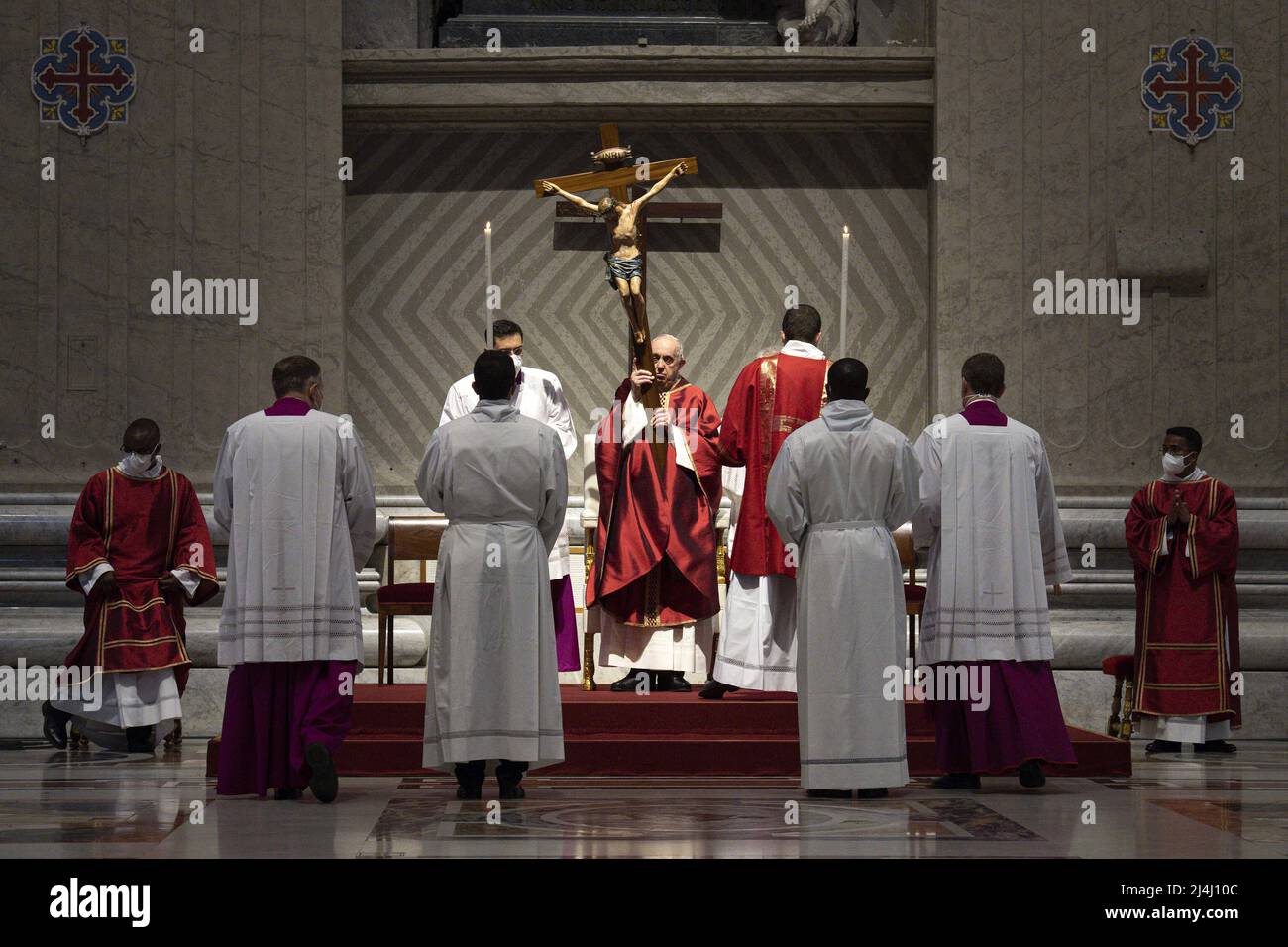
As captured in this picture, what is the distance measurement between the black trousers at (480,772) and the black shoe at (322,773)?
45cm

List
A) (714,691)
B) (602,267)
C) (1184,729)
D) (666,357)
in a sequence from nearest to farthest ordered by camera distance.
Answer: (714,691), (666,357), (1184,729), (602,267)

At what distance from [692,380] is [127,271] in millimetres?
3318

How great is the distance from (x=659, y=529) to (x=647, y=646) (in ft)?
1.79

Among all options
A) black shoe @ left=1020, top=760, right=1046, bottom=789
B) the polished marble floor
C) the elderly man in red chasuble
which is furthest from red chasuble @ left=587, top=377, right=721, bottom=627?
black shoe @ left=1020, top=760, right=1046, bottom=789

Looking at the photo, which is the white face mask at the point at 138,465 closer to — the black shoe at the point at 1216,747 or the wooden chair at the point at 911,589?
the wooden chair at the point at 911,589

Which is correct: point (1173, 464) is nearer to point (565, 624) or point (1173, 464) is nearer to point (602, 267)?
point (565, 624)

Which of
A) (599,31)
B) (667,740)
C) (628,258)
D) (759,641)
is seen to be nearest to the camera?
(667,740)

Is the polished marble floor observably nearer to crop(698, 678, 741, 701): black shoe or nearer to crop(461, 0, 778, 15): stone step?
crop(698, 678, 741, 701): black shoe

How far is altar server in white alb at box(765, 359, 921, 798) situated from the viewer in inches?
273

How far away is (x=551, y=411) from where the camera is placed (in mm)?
9648

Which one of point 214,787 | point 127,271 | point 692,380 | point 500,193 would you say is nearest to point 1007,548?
point 214,787

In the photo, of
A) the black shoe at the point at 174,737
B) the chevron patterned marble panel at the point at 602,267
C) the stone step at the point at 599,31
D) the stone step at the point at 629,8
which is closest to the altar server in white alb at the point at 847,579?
the black shoe at the point at 174,737

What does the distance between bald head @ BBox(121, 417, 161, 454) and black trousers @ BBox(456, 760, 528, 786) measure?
10.1 ft

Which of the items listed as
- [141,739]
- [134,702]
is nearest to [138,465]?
[134,702]
